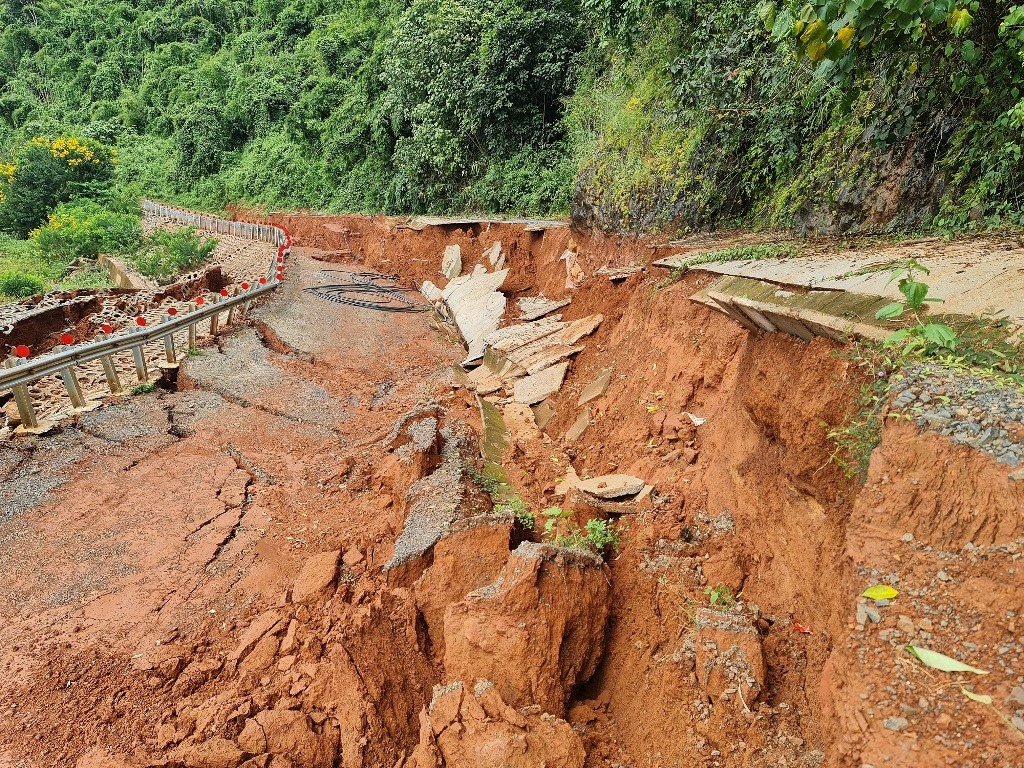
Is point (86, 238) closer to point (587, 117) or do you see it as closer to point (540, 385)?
point (587, 117)

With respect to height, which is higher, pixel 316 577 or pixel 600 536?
pixel 600 536

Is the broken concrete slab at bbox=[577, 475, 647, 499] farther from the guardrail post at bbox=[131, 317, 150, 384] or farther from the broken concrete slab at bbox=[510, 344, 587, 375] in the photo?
the guardrail post at bbox=[131, 317, 150, 384]

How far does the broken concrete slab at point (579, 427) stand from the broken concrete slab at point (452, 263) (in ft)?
29.7

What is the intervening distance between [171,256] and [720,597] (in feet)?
Answer: 59.1

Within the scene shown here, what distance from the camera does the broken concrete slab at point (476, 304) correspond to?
11368mm

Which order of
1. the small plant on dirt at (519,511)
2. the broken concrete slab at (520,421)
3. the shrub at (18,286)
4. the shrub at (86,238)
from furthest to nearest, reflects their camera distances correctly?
the shrub at (86,238)
the shrub at (18,286)
the broken concrete slab at (520,421)
the small plant on dirt at (519,511)

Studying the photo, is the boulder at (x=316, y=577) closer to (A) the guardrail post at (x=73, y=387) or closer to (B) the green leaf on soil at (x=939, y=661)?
(B) the green leaf on soil at (x=939, y=661)

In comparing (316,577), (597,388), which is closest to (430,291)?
(597,388)

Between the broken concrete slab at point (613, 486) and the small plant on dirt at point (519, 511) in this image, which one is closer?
the small plant on dirt at point (519, 511)

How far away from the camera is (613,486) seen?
5309 mm

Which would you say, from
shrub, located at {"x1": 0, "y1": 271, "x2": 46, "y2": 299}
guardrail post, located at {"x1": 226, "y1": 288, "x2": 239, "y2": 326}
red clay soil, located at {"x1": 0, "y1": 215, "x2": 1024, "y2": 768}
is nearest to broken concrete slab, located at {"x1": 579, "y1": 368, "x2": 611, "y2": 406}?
red clay soil, located at {"x1": 0, "y1": 215, "x2": 1024, "y2": 768}

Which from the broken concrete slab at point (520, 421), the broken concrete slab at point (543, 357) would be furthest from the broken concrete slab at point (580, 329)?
the broken concrete slab at point (520, 421)

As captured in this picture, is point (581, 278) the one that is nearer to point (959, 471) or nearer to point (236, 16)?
point (959, 471)

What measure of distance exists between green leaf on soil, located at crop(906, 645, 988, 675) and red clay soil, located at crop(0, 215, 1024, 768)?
0.11 ft
